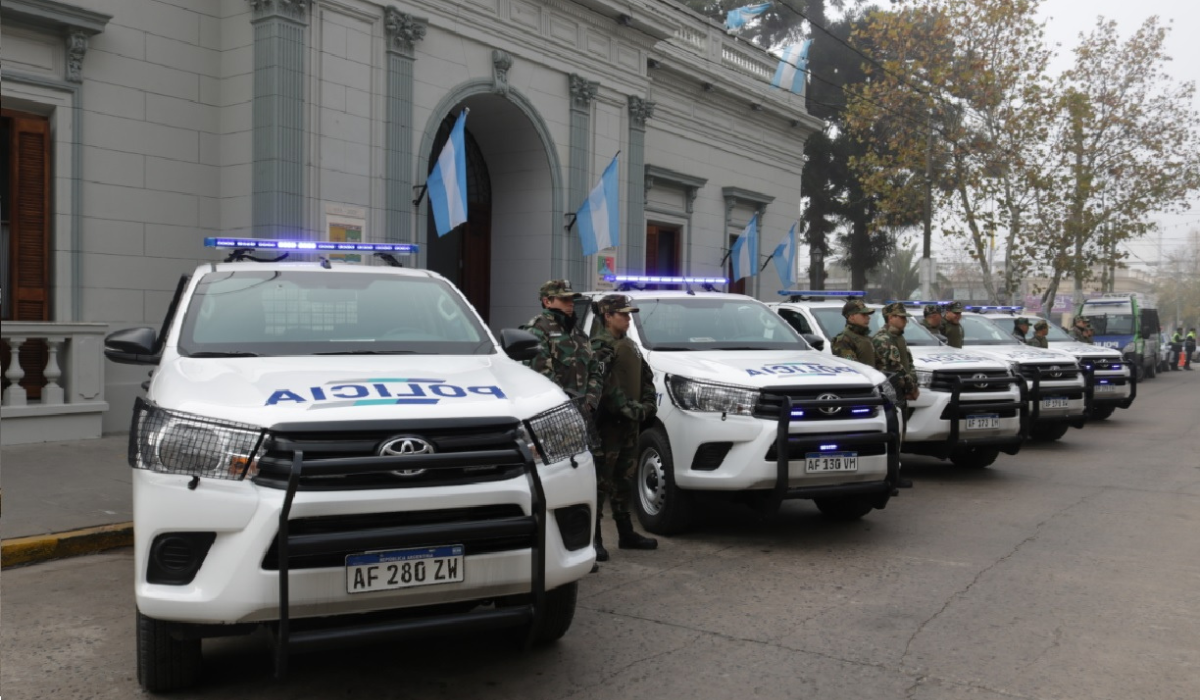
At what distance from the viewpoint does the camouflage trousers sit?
259 inches

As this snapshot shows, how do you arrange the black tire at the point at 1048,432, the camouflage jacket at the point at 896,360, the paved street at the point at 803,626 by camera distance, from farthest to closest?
the black tire at the point at 1048,432, the camouflage jacket at the point at 896,360, the paved street at the point at 803,626

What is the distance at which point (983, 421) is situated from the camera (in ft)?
32.8

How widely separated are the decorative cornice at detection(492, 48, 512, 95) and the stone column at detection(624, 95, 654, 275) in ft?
12.0

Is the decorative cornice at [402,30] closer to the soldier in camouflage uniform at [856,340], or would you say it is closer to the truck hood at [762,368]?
the soldier in camouflage uniform at [856,340]

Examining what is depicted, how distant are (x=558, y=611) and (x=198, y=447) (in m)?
1.72

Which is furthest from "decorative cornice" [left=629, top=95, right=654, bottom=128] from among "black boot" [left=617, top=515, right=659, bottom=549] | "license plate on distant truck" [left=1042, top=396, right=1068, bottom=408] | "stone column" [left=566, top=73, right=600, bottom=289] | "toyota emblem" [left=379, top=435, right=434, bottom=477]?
"toyota emblem" [left=379, top=435, right=434, bottom=477]

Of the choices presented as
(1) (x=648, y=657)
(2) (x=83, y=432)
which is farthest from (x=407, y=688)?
(2) (x=83, y=432)

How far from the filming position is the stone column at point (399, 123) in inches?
539

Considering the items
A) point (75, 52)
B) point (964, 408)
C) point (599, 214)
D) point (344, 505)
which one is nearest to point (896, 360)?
point (964, 408)

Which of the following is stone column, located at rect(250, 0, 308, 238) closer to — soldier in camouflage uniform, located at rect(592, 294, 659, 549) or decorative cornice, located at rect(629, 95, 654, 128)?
soldier in camouflage uniform, located at rect(592, 294, 659, 549)

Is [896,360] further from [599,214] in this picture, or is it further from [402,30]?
[599,214]

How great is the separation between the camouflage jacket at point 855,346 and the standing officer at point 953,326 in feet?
15.0

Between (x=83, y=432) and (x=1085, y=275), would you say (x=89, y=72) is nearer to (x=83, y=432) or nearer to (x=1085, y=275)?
(x=83, y=432)

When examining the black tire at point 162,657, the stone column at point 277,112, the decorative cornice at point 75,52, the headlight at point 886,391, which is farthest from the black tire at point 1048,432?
the decorative cornice at point 75,52
